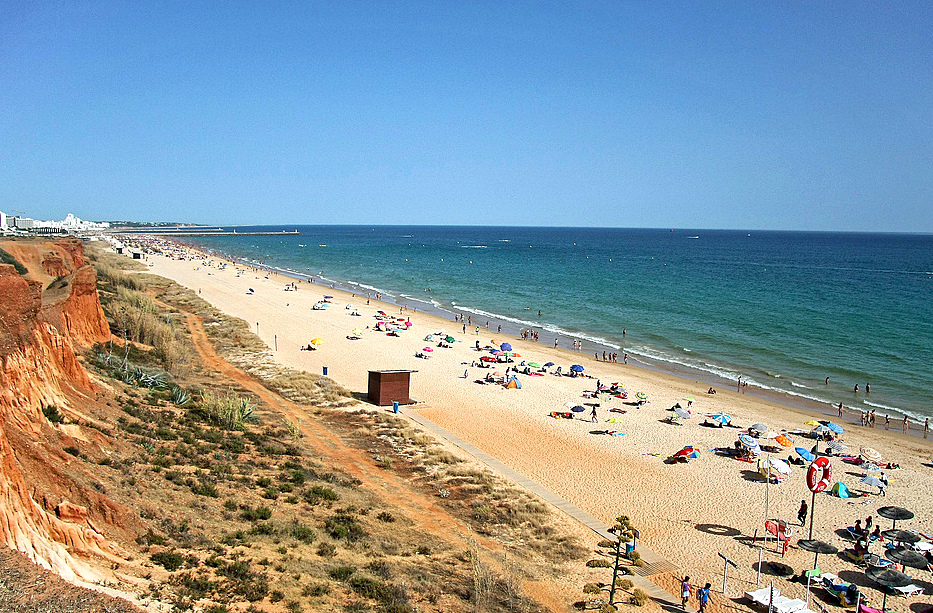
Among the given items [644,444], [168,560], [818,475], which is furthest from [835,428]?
[168,560]

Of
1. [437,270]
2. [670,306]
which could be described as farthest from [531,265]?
[670,306]

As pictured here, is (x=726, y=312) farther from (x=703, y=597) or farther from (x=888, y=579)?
(x=703, y=597)

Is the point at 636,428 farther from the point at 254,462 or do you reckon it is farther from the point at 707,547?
the point at 254,462

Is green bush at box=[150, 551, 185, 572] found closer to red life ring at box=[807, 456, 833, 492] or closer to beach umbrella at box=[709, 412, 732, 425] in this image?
red life ring at box=[807, 456, 833, 492]

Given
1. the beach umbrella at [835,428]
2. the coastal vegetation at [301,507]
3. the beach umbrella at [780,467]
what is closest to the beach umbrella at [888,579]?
the beach umbrella at [780,467]

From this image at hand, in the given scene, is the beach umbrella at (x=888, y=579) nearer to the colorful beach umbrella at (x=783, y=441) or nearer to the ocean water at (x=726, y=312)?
the colorful beach umbrella at (x=783, y=441)

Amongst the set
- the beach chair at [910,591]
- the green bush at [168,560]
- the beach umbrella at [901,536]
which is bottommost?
the beach chair at [910,591]
